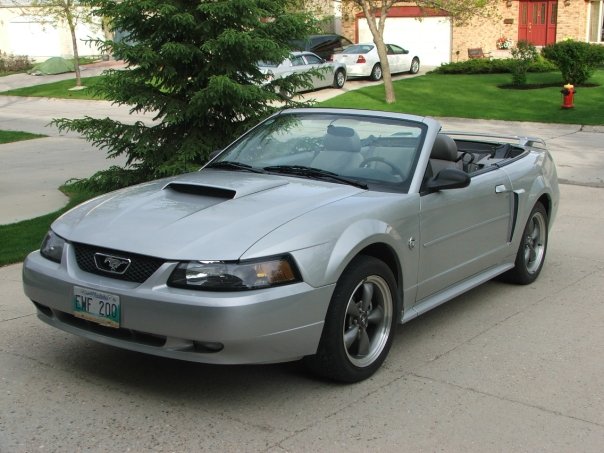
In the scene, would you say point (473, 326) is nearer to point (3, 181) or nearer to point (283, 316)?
point (283, 316)

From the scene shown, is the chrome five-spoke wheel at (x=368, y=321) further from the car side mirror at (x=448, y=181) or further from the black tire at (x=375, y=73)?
the black tire at (x=375, y=73)

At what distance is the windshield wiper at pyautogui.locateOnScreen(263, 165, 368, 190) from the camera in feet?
17.4

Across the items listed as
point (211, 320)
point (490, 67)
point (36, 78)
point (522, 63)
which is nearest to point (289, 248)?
point (211, 320)

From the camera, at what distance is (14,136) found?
1925 cm

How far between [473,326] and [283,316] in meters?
2.17

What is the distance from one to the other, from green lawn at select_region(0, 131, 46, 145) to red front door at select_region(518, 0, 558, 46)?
2636cm

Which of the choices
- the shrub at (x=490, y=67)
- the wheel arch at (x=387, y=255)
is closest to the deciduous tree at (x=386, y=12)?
the shrub at (x=490, y=67)

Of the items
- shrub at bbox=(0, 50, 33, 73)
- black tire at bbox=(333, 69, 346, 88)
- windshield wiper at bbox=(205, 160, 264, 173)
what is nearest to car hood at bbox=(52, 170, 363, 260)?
windshield wiper at bbox=(205, 160, 264, 173)

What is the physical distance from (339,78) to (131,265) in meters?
25.0

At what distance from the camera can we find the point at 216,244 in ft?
14.0

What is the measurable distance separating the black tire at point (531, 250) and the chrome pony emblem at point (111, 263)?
353 centimetres

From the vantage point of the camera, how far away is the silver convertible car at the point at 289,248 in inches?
164

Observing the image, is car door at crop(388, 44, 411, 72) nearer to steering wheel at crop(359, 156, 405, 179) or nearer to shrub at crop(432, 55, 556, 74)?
shrub at crop(432, 55, 556, 74)

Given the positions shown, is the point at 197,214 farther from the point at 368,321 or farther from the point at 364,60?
the point at 364,60
